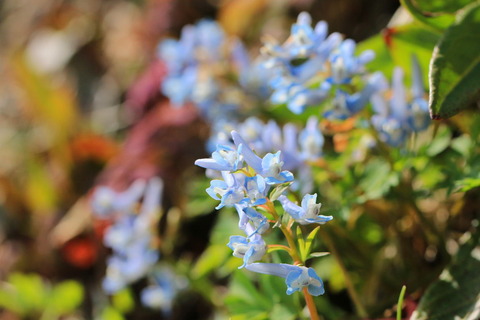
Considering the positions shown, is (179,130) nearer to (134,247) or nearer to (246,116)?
(246,116)

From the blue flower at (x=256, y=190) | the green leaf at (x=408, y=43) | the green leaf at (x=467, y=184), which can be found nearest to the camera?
the blue flower at (x=256, y=190)

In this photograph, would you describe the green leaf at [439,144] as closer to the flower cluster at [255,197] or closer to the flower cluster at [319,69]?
the flower cluster at [319,69]

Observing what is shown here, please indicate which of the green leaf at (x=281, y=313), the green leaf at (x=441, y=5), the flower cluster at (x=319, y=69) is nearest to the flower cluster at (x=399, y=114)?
the flower cluster at (x=319, y=69)

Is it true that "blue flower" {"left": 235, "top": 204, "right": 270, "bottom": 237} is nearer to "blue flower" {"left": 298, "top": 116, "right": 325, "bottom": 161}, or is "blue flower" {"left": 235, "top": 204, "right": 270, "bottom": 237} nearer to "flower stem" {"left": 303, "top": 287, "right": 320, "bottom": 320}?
"flower stem" {"left": 303, "top": 287, "right": 320, "bottom": 320}

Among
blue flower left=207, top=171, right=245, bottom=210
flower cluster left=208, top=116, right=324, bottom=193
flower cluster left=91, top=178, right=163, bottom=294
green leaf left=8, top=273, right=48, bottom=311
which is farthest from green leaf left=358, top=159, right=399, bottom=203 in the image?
green leaf left=8, top=273, right=48, bottom=311

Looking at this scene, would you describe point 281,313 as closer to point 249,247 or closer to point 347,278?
point 347,278

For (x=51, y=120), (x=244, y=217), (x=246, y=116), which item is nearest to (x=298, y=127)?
(x=246, y=116)
